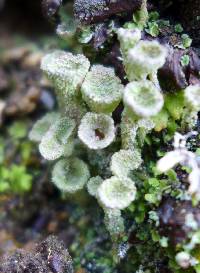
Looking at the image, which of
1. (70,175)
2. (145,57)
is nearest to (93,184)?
(70,175)

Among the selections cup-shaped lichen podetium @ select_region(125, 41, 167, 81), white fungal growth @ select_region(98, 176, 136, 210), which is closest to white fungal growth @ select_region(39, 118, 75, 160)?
white fungal growth @ select_region(98, 176, 136, 210)

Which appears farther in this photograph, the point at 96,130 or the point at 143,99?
the point at 96,130

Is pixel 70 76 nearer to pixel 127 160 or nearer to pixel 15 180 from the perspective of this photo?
pixel 127 160

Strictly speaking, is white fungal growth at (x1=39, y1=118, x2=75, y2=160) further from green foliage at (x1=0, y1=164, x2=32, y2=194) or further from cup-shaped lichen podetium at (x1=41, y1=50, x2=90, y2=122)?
green foliage at (x1=0, y1=164, x2=32, y2=194)

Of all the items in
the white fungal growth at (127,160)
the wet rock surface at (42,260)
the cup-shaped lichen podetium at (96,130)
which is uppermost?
the cup-shaped lichen podetium at (96,130)

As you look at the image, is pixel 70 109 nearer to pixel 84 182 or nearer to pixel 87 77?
pixel 87 77

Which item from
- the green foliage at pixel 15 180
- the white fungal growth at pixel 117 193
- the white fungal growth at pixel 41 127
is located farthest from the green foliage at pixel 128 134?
the green foliage at pixel 15 180

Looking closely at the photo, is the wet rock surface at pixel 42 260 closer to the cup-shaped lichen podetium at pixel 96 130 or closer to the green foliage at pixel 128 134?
the green foliage at pixel 128 134
